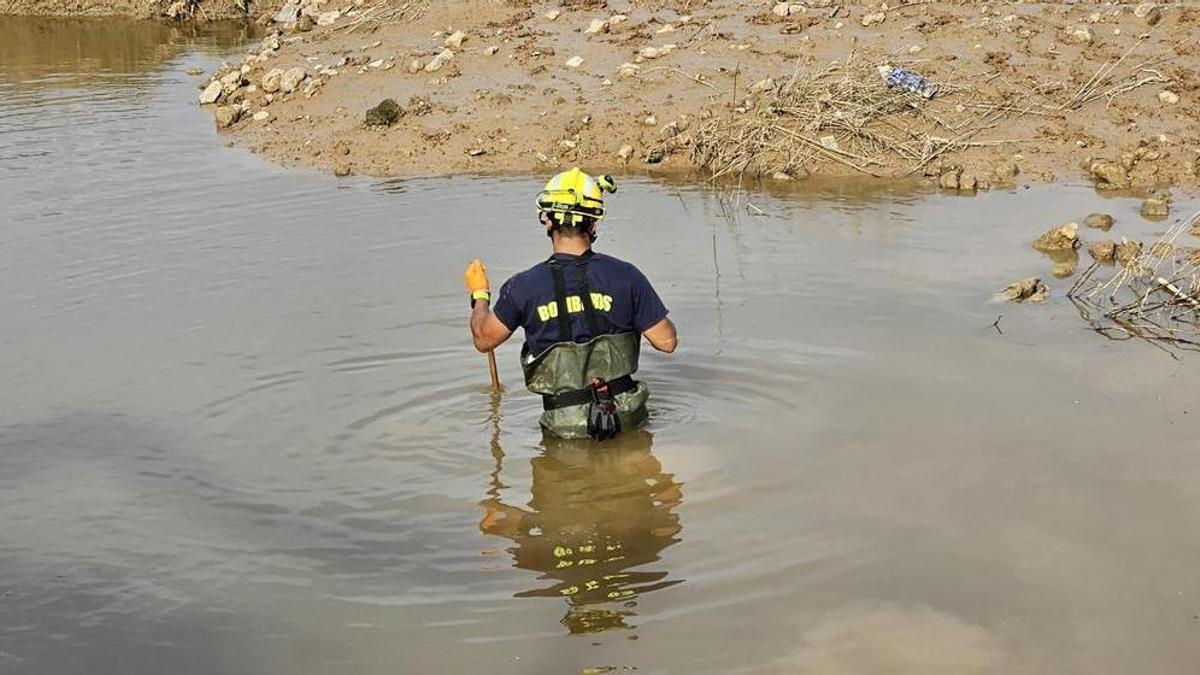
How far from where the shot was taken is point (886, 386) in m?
7.75

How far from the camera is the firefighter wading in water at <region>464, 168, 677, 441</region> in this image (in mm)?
6234

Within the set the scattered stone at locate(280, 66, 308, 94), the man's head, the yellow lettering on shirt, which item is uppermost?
the scattered stone at locate(280, 66, 308, 94)

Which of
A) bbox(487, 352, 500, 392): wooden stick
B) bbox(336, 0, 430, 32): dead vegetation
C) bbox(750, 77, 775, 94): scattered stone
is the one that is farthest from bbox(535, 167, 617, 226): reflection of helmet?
bbox(336, 0, 430, 32): dead vegetation

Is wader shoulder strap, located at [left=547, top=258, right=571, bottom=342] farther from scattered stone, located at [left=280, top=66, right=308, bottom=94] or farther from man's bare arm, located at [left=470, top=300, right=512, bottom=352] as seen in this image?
scattered stone, located at [left=280, top=66, right=308, bottom=94]

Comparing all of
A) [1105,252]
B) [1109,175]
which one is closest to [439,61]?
[1109,175]

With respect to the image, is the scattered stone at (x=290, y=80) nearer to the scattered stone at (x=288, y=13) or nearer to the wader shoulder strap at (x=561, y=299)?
the scattered stone at (x=288, y=13)

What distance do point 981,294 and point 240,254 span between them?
552 cm

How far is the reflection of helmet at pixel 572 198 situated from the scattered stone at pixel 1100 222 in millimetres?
5818

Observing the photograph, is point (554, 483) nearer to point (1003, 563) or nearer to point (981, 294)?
point (1003, 563)

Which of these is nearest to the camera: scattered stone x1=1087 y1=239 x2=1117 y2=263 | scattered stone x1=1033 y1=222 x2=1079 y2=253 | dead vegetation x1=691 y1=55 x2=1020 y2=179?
scattered stone x1=1087 y1=239 x2=1117 y2=263

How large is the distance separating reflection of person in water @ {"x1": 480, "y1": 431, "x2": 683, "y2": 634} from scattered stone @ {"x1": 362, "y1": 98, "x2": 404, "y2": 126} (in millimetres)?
7908

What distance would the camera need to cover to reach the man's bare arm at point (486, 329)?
6441 millimetres

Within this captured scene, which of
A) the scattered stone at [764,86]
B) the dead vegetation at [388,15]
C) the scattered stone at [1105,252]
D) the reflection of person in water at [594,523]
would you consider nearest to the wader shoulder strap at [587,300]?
the reflection of person in water at [594,523]

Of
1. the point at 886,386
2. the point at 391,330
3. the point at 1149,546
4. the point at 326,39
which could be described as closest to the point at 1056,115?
the point at 886,386
